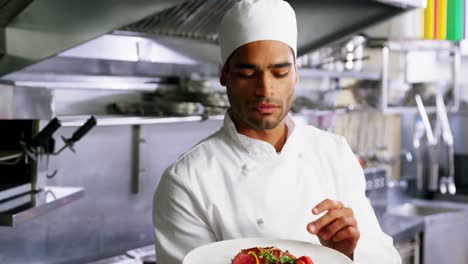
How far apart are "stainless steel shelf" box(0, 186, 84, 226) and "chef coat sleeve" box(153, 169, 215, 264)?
1.68 feet

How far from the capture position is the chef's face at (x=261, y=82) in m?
1.33

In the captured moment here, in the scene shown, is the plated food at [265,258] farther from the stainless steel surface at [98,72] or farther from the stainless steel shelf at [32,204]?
the stainless steel surface at [98,72]

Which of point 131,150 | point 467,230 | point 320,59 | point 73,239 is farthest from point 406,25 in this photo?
point 73,239

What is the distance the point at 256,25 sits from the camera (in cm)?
139

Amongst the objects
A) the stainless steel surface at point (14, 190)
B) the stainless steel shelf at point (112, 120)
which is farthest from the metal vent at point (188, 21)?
the stainless steel surface at point (14, 190)

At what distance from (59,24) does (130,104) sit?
74cm

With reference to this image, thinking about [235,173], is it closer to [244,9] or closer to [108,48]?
[244,9]

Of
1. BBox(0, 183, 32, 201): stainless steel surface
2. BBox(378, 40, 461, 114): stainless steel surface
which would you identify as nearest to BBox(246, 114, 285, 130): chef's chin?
BBox(0, 183, 32, 201): stainless steel surface

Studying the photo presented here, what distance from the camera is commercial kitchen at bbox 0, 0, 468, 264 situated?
1.97 metres

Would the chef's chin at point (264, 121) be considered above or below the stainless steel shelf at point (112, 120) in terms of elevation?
above

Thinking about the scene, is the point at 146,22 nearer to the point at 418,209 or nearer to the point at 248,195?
the point at 248,195

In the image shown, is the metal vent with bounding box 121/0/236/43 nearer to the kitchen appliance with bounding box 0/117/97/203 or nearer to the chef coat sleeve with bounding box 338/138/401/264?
the kitchen appliance with bounding box 0/117/97/203

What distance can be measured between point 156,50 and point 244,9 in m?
1.54

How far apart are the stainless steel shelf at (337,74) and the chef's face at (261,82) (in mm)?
2464
